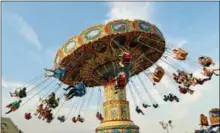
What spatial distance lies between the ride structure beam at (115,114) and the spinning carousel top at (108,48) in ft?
4.18

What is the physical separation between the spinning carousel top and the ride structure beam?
127 centimetres

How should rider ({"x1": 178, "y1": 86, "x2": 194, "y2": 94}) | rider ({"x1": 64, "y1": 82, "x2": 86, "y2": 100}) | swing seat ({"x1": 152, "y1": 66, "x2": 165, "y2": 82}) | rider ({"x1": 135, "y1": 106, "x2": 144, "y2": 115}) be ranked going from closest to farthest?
1. rider ({"x1": 64, "y1": 82, "x2": 86, "y2": 100})
2. rider ({"x1": 178, "y1": 86, "x2": 194, "y2": 94})
3. swing seat ({"x1": 152, "y1": 66, "x2": 165, "y2": 82})
4. rider ({"x1": 135, "y1": 106, "x2": 144, "y2": 115})

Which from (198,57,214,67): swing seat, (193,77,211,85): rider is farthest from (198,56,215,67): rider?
(193,77,211,85): rider

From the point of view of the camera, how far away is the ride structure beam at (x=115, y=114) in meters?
18.4

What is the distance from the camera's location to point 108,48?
19.2 m

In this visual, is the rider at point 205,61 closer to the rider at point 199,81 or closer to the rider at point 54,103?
the rider at point 199,81

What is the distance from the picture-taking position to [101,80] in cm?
2100

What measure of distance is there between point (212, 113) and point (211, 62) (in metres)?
4.44

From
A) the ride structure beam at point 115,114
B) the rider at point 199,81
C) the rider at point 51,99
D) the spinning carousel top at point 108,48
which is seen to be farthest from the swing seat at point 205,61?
the rider at point 51,99

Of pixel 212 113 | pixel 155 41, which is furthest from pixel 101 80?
pixel 212 113

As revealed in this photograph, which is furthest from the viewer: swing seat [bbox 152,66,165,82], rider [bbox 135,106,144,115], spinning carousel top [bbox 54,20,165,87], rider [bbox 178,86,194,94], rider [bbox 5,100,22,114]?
rider [bbox 135,106,144,115]

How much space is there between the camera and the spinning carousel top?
18.4 meters

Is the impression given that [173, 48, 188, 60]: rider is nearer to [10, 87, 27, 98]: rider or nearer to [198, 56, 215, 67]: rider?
[198, 56, 215, 67]: rider

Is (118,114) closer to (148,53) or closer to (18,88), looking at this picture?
(148,53)
